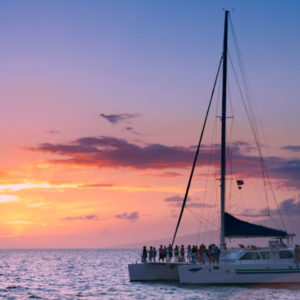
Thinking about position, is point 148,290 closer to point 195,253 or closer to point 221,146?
point 195,253

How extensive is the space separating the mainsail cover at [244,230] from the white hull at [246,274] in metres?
2.44

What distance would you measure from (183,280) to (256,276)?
508cm

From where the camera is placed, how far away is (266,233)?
4131 centimetres

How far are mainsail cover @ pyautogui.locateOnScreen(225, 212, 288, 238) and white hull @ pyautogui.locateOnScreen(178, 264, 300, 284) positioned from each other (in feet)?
7.99

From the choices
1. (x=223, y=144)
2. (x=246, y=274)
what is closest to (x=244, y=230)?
(x=246, y=274)

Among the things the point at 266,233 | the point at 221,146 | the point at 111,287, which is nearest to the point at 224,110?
the point at 221,146

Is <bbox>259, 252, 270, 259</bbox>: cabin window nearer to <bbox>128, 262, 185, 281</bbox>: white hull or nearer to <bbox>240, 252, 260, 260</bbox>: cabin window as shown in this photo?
<bbox>240, 252, 260, 260</bbox>: cabin window

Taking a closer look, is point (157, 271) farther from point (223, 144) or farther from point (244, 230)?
point (223, 144)

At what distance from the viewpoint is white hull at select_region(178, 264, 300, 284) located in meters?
39.6

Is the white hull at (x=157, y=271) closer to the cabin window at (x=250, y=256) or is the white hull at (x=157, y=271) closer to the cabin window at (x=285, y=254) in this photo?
the cabin window at (x=250, y=256)

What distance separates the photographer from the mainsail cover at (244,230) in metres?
41.1

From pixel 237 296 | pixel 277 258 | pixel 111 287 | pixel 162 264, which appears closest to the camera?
pixel 237 296

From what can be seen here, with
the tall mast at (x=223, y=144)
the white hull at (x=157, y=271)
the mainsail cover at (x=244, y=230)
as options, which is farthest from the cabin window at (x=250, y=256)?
the white hull at (x=157, y=271)

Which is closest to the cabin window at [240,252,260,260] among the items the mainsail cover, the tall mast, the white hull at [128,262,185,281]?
the mainsail cover
